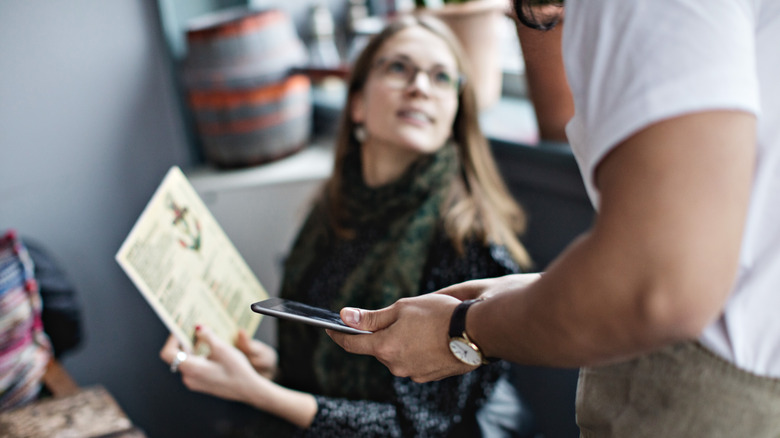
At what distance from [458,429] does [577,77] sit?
74cm

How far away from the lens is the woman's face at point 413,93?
1.05 meters

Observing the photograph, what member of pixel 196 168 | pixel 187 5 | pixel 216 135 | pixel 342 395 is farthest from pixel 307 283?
pixel 187 5

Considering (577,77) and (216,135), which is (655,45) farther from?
(216,135)

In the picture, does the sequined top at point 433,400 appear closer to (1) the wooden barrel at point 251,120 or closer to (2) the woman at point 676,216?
(2) the woman at point 676,216

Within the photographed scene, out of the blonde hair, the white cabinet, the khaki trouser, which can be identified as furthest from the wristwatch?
the white cabinet

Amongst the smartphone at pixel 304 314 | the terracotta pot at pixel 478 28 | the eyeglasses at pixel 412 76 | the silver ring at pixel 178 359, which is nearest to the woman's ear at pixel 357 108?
the eyeglasses at pixel 412 76

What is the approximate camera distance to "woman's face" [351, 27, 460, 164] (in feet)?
3.45

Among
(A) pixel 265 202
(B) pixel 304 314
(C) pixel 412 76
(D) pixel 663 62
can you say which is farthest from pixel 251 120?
(D) pixel 663 62

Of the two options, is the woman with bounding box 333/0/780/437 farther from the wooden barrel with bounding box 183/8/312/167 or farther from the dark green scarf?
the wooden barrel with bounding box 183/8/312/167

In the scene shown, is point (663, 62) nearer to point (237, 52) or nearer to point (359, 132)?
point (359, 132)

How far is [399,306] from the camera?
0.46m

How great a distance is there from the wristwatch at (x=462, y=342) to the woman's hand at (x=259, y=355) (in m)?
0.55

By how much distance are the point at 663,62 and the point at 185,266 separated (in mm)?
628

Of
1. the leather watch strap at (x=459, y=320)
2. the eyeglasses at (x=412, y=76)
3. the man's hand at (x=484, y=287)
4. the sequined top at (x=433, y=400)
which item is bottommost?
the sequined top at (x=433, y=400)
